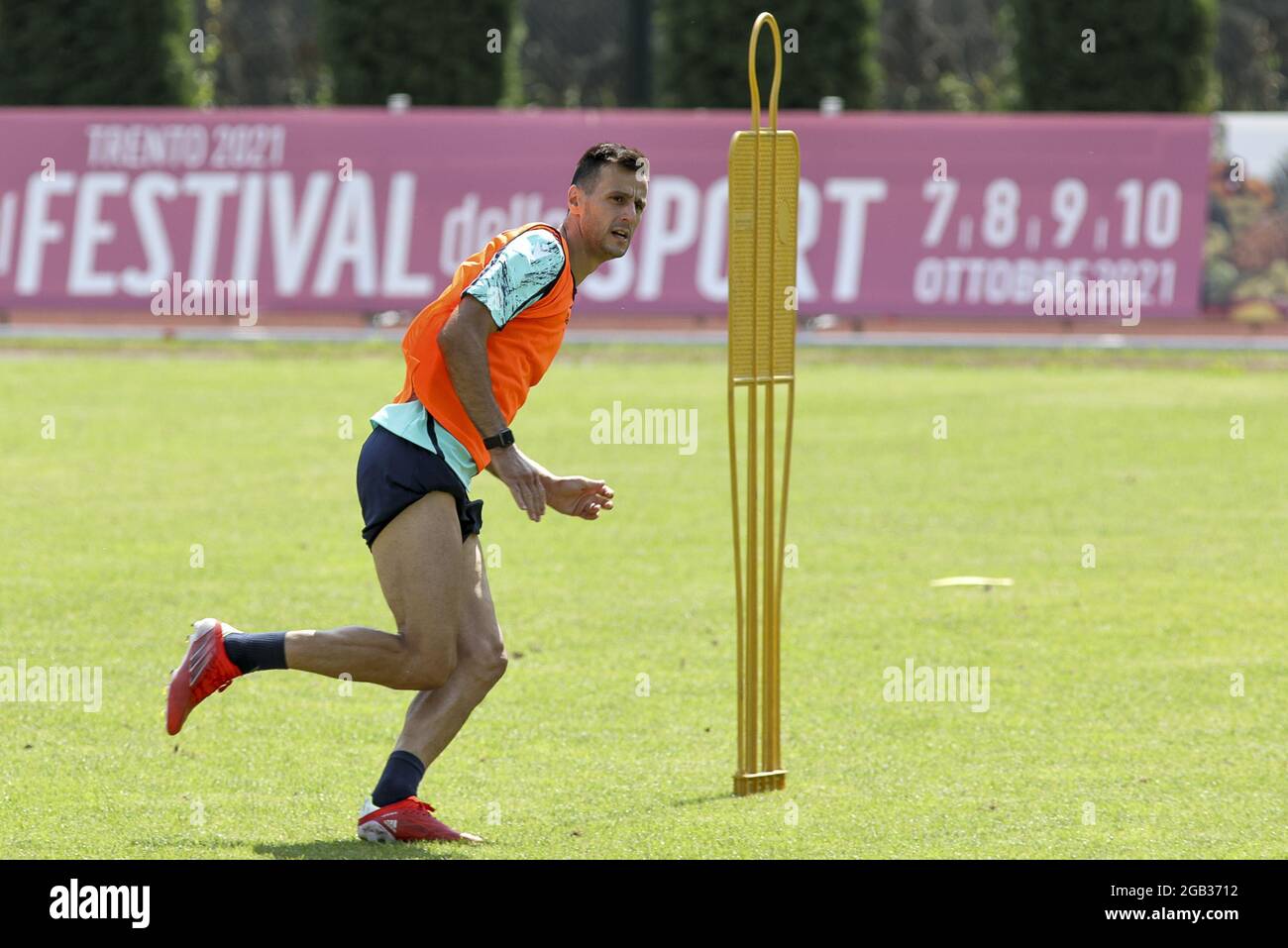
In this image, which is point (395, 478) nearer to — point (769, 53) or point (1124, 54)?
point (769, 53)

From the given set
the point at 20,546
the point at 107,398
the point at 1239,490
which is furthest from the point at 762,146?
the point at 107,398

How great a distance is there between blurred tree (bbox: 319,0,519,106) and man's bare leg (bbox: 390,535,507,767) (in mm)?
26722

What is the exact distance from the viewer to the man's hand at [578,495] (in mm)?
7004

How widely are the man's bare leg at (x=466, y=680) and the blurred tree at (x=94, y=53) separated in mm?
27325

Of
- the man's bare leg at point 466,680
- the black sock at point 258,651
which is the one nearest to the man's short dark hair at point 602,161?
the man's bare leg at point 466,680

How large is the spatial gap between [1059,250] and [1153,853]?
1752cm

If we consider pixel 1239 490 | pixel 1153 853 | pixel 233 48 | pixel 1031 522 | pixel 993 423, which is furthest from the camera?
pixel 233 48

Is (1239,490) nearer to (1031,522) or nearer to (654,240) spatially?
(1031,522)

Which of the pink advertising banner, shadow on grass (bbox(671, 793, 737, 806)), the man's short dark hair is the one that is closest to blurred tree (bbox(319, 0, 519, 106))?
the pink advertising banner

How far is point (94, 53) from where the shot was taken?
32938mm

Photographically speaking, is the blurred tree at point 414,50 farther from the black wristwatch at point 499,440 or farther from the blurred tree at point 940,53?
the black wristwatch at point 499,440

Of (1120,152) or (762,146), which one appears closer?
(762,146)
